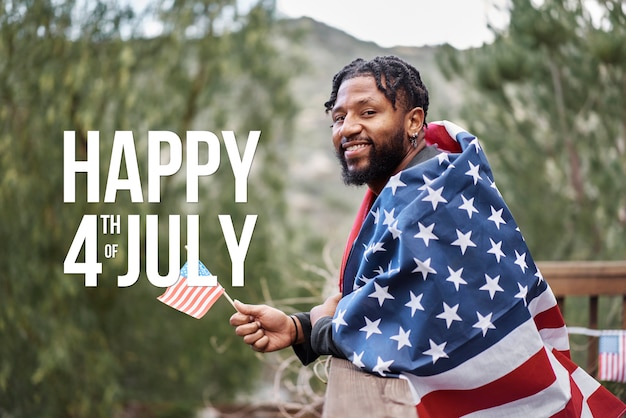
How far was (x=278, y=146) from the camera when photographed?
264 inches

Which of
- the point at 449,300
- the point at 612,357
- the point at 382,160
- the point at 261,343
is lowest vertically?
the point at 612,357

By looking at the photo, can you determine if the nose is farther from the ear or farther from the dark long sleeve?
the dark long sleeve

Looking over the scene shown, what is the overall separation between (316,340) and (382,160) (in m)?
0.41

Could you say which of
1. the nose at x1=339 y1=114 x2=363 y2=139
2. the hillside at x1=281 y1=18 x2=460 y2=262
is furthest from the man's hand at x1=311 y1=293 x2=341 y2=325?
the hillside at x1=281 y1=18 x2=460 y2=262

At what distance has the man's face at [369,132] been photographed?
1.68 m

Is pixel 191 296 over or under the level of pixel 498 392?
over

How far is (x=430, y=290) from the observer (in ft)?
4.77

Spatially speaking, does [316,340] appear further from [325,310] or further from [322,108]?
[322,108]

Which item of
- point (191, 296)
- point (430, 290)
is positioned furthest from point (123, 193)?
point (430, 290)

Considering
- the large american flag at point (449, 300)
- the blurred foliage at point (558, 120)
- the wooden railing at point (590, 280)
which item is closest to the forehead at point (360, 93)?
the large american flag at point (449, 300)

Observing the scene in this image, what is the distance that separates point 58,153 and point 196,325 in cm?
178

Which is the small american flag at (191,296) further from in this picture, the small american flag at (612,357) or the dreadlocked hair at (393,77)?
the small american flag at (612,357)

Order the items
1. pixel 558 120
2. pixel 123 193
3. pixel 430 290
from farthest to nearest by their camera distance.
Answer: pixel 123 193
pixel 558 120
pixel 430 290

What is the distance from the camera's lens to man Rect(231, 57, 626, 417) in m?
1.46
